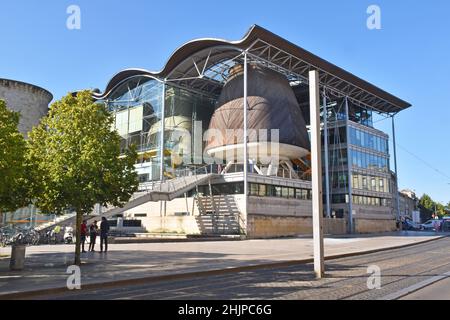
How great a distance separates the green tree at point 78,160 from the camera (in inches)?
677

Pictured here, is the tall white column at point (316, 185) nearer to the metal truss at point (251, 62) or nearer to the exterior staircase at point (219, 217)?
the exterior staircase at point (219, 217)

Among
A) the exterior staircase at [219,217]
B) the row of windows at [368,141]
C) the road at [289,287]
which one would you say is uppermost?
the row of windows at [368,141]

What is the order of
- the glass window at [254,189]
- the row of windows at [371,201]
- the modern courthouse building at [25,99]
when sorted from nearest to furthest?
the glass window at [254,189], the row of windows at [371,201], the modern courthouse building at [25,99]

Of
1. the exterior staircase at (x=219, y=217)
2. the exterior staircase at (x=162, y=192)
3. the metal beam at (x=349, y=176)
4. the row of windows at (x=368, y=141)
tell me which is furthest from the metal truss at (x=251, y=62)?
the exterior staircase at (x=219, y=217)

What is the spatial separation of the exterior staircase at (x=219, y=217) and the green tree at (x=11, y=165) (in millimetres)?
29813

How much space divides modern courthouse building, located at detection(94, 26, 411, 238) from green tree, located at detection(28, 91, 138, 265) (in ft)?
63.8

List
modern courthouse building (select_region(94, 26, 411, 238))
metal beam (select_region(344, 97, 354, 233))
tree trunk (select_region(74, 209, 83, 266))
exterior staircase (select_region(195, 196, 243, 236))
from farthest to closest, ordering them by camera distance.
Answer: metal beam (select_region(344, 97, 354, 233))
modern courthouse building (select_region(94, 26, 411, 238))
exterior staircase (select_region(195, 196, 243, 236))
tree trunk (select_region(74, 209, 83, 266))

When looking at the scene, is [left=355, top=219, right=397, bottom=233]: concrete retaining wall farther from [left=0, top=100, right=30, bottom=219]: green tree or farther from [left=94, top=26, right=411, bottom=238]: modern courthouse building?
[left=0, top=100, right=30, bottom=219]: green tree

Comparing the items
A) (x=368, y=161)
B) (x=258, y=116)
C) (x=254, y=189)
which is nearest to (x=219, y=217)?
(x=254, y=189)

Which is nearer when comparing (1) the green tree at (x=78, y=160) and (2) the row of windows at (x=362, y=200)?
(1) the green tree at (x=78, y=160)

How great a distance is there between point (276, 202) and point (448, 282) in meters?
36.8

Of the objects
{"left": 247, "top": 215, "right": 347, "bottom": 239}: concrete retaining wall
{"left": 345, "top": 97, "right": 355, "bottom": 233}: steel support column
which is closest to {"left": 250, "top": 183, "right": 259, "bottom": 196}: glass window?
{"left": 247, "top": 215, "right": 347, "bottom": 239}: concrete retaining wall

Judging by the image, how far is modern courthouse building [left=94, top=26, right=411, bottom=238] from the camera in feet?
157
